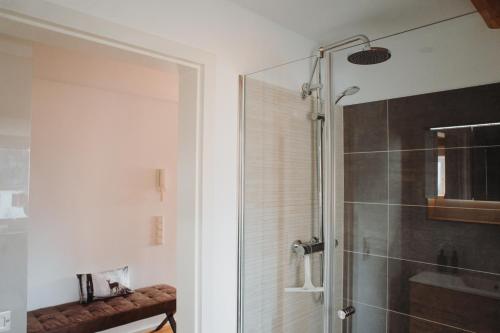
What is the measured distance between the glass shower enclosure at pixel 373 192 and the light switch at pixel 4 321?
116cm

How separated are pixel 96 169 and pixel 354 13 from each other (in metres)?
2.76

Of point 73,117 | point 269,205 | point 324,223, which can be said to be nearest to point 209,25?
point 269,205

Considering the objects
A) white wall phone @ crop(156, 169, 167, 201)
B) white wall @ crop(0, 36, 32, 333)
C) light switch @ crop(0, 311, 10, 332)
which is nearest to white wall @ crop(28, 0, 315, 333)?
white wall @ crop(0, 36, 32, 333)

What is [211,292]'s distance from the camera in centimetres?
169

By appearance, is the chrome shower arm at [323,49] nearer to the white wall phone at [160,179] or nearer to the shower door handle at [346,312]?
the shower door handle at [346,312]

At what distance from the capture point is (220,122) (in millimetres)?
1771

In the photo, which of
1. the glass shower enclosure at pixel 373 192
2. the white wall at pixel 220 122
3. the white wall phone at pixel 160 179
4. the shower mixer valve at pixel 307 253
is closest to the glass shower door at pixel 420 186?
the glass shower enclosure at pixel 373 192

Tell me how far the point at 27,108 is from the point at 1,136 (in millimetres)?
195

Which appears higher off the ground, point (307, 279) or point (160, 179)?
point (160, 179)

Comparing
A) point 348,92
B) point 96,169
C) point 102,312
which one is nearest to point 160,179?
point 96,169

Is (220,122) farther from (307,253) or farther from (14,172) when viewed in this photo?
(14,172)

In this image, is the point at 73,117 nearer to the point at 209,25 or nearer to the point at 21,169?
the point at 21,169

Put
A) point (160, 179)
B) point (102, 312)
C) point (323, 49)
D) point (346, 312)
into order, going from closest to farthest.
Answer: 1. point (323, 49)
2. point (346, 312)
3. point (102, 312)
4. point (160, 179)

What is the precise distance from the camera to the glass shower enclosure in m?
1.64
